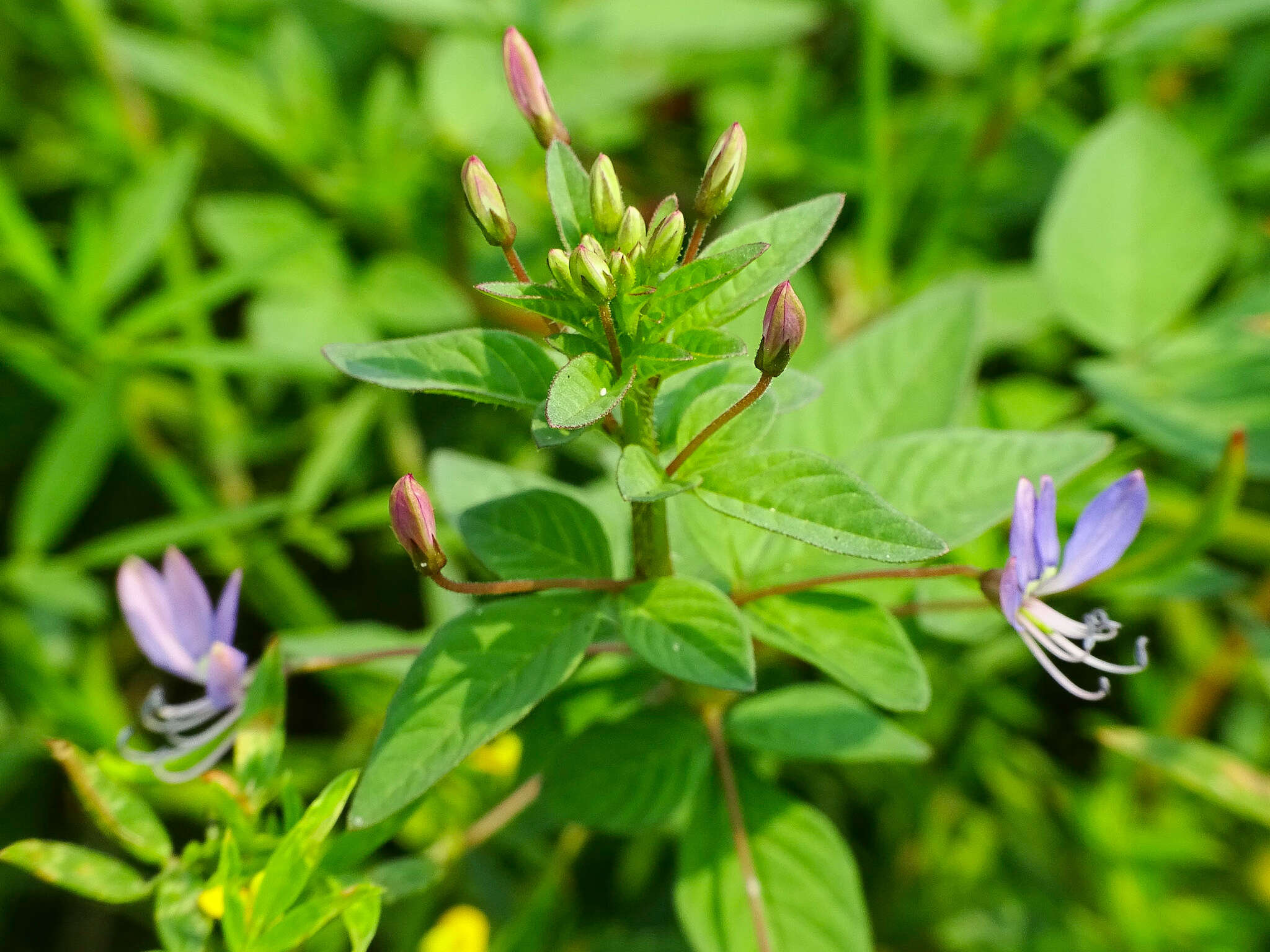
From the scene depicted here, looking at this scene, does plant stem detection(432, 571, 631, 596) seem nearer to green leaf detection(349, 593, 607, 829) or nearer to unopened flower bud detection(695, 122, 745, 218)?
green leaf detection(349, 593, 607, 829)

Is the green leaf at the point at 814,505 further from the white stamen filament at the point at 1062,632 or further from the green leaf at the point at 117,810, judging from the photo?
the green leaf at the point at 117,810

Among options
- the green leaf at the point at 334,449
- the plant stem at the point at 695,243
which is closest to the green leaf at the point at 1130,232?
the plant stem at the point at 695,243

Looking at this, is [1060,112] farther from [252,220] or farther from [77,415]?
[77,415]

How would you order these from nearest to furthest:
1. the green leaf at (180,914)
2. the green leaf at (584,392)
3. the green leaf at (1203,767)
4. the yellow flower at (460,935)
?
the green leaf at (584,392) → the green leaf at (180,914) → the yellow flower at (460,935) → the green leaf at (1203,767)

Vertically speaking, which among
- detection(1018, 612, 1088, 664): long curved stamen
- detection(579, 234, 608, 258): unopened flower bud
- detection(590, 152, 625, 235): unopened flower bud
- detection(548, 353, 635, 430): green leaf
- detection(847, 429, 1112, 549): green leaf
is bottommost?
detection(1018, 612, 1088, 664): long curved stamen

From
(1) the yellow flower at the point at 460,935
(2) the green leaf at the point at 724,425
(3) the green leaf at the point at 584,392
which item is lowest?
(1) the yellow flower at the point at 460,935

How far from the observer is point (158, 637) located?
1211 millimetres

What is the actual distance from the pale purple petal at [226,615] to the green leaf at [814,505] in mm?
494

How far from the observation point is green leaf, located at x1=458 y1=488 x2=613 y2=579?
1.10 metres

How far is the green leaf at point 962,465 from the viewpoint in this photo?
46.1 inches

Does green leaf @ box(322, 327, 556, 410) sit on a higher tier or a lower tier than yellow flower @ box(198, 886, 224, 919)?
higher

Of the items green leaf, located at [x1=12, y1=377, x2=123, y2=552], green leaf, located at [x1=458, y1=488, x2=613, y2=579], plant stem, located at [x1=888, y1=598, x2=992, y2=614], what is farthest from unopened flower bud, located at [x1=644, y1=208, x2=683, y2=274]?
green leaf, located at [x1=12, y1=377, x2=123, y2=552]

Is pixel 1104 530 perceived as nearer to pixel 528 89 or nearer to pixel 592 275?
pixel 592 275

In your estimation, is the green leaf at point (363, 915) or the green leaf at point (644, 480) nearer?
the green leaf at point (644, 480)
